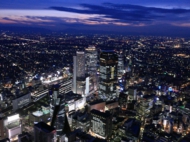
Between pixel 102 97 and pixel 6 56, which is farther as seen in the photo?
pixel 6 56

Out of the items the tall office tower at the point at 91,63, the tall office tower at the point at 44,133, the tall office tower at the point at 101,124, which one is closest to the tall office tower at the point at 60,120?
the tall office tower at the point at 101,124

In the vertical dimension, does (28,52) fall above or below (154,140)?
above

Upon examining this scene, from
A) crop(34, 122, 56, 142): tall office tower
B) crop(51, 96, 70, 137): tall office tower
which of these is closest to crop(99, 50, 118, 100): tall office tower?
crop(51, 96, 70, 137): tall office tower

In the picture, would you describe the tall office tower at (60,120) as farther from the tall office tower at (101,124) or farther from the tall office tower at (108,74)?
the tall office tower at (108,74)

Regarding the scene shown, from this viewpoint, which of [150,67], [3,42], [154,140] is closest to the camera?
[154,140]

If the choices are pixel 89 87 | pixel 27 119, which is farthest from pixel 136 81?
pixel 27 119

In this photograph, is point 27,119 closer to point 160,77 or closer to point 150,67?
point 160,77

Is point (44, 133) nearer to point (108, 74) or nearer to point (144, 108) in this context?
point (144, 108)

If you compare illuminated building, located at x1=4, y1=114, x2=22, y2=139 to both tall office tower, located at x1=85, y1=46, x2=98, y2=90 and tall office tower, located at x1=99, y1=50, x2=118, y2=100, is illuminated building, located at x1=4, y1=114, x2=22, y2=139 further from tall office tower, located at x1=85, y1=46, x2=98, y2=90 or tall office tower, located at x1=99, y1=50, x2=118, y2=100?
tall office tower, located at x1=85, y1=46, x2=98, y2=90
